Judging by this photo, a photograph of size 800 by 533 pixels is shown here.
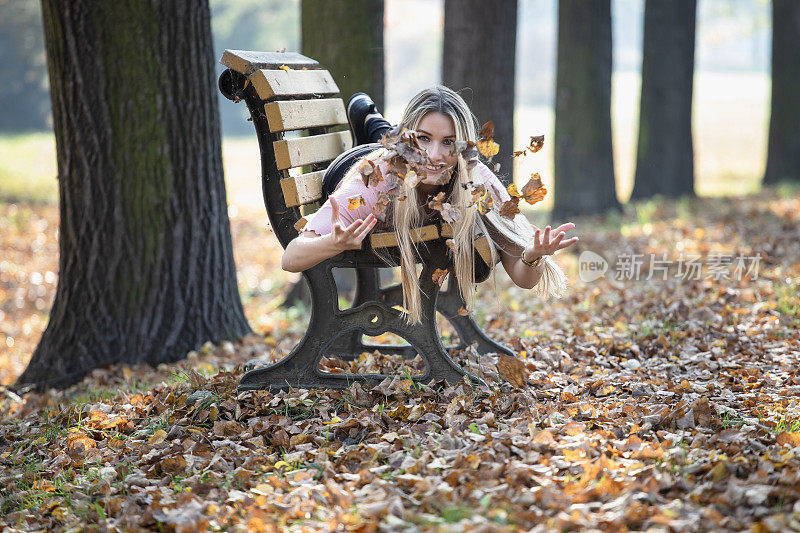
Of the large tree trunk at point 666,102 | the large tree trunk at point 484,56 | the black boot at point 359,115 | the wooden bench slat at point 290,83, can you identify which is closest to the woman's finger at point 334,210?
the wooden bench slat at point 290,83

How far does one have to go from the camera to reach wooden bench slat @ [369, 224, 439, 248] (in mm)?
3494

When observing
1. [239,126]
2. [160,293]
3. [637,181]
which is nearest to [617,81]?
[239,126]

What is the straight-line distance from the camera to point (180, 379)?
4301 millimetres

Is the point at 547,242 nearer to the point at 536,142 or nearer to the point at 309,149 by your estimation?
the point at 536,142

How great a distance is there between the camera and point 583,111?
10945 mm

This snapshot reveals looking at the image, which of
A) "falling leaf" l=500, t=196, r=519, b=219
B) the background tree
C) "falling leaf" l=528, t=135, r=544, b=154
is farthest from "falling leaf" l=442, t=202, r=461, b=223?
the background tree

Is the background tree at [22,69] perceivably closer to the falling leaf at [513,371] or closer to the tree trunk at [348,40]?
the tree trunk at [348,40]

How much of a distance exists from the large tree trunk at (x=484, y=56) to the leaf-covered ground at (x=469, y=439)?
9.30 feet

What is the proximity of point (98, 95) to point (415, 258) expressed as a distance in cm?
268

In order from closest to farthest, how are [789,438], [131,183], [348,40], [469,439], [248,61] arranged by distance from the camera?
[789,438] → [469,439] → [248,61] → [131,183] → [348,40]

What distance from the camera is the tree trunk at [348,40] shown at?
643cm

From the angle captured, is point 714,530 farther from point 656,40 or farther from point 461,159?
point 656,40

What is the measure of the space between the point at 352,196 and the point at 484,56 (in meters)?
4.49

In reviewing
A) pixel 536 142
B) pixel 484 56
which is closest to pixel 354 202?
pixel 536 142
